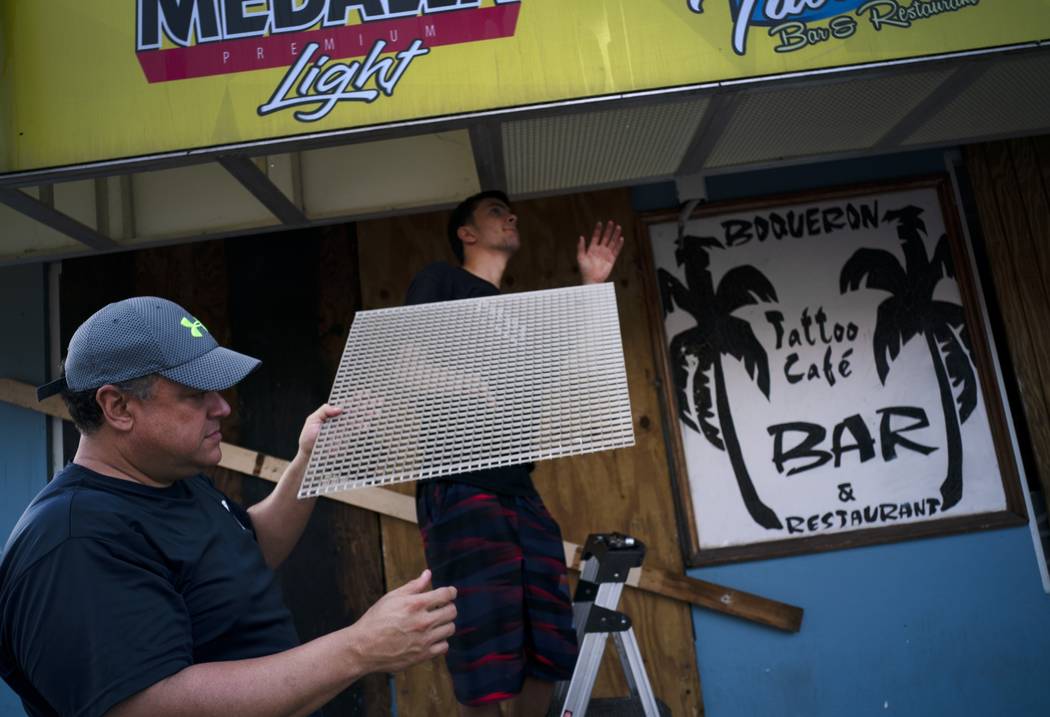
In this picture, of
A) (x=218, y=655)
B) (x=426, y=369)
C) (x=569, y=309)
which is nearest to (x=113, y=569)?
(x=218, y=655)

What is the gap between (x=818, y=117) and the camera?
2.46 metres

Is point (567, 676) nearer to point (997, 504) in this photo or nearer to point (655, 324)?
point (655, 324)

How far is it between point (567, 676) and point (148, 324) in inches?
49.4

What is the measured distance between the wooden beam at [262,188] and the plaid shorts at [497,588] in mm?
1064

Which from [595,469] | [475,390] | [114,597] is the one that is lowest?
[114,597]

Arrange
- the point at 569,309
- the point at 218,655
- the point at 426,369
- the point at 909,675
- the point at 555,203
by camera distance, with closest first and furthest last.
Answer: the point at 218,655
the point at 426,369
the point at 569,309
the point at 909,675
the point at 555,203

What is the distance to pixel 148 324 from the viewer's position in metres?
1.21

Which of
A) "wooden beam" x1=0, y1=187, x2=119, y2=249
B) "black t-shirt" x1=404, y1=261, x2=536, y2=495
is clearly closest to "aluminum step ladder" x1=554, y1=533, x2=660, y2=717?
"black t-shirt" x1=404, y1=261, x2=536, y2=495

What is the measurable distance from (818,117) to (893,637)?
1908 millimetres

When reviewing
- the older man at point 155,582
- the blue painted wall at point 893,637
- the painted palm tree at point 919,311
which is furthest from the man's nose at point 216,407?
the painted palm tree at point 919,311

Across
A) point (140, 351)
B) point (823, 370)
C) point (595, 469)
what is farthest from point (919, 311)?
point (140, 351)

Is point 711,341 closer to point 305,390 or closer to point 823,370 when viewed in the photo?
point 823,370

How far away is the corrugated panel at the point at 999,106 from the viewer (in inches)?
89.6

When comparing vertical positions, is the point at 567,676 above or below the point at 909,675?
above
